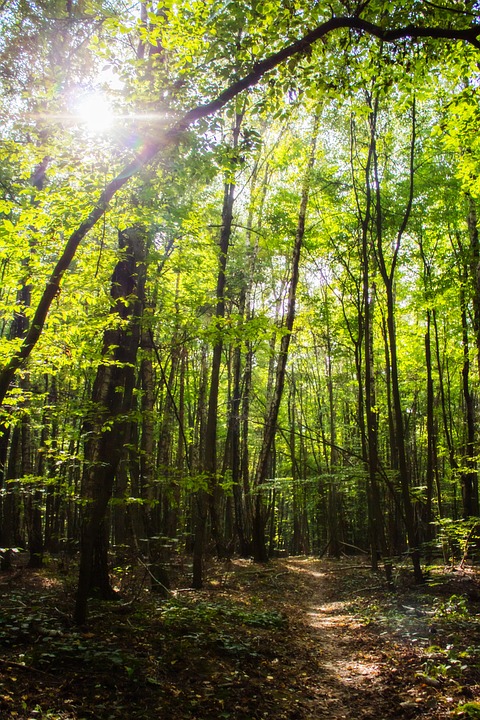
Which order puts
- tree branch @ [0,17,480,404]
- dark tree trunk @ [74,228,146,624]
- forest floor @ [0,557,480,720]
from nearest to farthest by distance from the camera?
1. forest floor @ [0,557,480,720]
2. tree branch @ [0,17,480,404]
3. dark tree trunk @ [74,228,146,624]

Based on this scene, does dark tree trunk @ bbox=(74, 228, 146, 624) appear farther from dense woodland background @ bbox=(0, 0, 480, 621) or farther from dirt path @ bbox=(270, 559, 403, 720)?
dirt path @ bbox=(270, 559, 403, 720)

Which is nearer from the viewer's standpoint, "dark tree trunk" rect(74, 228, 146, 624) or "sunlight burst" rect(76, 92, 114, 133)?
"sunlight burst" rect(76, 92, 114, 133)

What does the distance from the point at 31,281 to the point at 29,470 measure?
8438 millimetres

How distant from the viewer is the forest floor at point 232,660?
3.86 m

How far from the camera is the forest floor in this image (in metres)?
3.86

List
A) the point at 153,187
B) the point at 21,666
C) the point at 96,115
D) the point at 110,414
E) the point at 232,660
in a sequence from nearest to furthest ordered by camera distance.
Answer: the point at 21,666 < the point at 96,115 < the point at 232,660 < the point at 153,187 < the point at 110,414

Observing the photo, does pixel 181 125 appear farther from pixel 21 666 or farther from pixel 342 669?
pixel 342 669

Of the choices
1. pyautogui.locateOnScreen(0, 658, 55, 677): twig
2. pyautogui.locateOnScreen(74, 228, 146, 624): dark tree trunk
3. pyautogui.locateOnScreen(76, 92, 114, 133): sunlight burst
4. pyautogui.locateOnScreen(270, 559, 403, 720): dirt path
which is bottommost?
pyautogui.locateOnScreen(270, 559, 403, 720): dirt path

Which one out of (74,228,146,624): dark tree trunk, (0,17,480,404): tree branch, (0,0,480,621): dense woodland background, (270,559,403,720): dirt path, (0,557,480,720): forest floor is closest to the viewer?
(0,557,480,720): forest floor

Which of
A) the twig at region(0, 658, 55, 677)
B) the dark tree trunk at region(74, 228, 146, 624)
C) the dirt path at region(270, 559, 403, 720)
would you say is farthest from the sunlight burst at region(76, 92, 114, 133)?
the dirt path at region(270, 559, 403, 720)

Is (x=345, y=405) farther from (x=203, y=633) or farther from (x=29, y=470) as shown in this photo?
(x=203, y=633)

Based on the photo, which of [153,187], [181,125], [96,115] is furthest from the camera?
[153,187]

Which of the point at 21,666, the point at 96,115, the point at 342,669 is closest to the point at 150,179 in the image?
the point at 96,115

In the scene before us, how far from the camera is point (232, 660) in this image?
520cm
